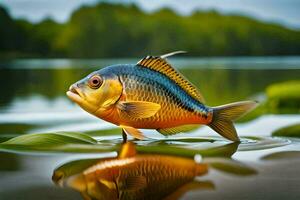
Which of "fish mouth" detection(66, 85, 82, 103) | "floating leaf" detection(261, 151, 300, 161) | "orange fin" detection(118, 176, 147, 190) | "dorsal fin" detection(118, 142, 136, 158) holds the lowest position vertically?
"orange fin" detection(118, 176, 147, 190)

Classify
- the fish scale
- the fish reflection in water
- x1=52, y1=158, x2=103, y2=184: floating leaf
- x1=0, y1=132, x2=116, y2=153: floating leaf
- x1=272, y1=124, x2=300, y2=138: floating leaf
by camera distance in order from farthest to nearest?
x1=272, y1=124, x2=300, y2=138: floating leaf < x1=0, y1=132, x2=116, y2=153: floating leaf < the fish scale < x1=52, y1=158, x2=103, y2=184: floating leaf < the fish reflection in water

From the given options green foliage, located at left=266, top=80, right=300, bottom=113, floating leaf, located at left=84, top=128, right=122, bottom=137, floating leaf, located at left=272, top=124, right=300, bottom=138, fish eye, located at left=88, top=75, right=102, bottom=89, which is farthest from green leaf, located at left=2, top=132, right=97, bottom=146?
green foliage, located at left=266, top=80, right=300, bottom=113

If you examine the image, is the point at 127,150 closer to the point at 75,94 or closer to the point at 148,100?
the point at 148,100

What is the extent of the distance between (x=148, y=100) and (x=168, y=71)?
9.3 inches

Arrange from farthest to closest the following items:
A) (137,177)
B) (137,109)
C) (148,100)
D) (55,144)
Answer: (55,144), (148,100), (137,109), (137,177)

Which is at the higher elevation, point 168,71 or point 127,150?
point 168,71

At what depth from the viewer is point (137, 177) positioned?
10.0 ft

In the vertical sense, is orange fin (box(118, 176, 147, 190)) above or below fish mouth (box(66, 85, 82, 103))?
below

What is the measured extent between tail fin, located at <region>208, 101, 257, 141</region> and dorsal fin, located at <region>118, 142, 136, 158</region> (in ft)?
1.80

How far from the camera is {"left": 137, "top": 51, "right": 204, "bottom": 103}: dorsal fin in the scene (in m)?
3.50

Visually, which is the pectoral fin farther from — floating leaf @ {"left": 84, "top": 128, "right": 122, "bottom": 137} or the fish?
floating leaf @ {"left": 84, "top": 128, "right": 122, "bottom": 137}

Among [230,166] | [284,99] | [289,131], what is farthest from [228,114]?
[284,99]

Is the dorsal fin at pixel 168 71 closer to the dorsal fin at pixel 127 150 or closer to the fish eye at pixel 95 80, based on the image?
the fish eye at pixel 95 80

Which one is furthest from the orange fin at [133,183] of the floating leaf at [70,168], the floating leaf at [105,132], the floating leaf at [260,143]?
the floating leaf at [105,132]
